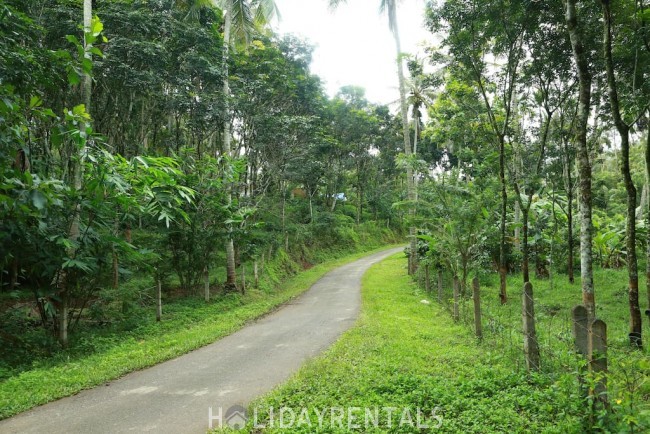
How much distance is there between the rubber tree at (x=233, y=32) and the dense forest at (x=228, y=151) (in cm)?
8

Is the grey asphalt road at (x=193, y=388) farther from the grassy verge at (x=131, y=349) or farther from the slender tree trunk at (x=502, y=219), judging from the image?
the slender tree trunk at (x=502, y=219)

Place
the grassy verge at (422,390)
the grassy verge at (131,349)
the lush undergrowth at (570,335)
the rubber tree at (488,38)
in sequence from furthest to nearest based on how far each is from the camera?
the rubber tree at (488,38) < the grassy verge at (131,349) < the grassy verge at (422,390) < the lush undergrowth at (570,335)

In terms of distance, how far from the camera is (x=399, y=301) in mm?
12117

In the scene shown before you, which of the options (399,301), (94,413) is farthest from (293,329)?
(94,413)

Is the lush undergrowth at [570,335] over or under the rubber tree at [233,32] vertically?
under

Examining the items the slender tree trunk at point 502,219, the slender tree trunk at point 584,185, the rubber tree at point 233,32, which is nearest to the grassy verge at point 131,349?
the rubber tree at point 233,32

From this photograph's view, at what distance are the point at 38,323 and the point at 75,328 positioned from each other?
0.69 metres

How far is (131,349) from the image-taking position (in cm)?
786

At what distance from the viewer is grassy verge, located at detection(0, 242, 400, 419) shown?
5.61m

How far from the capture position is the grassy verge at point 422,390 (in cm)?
407

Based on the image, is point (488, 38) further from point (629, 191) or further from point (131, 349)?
point (131, 349)

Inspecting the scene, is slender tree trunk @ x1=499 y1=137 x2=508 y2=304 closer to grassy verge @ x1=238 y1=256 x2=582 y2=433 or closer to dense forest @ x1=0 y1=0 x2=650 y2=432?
dense forest @ x1=0 y1=0 x2=650 y2=432

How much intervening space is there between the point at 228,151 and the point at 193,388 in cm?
953

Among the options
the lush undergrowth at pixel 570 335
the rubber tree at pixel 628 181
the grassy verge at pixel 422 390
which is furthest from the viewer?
the rubber tree at pixel 628 181
